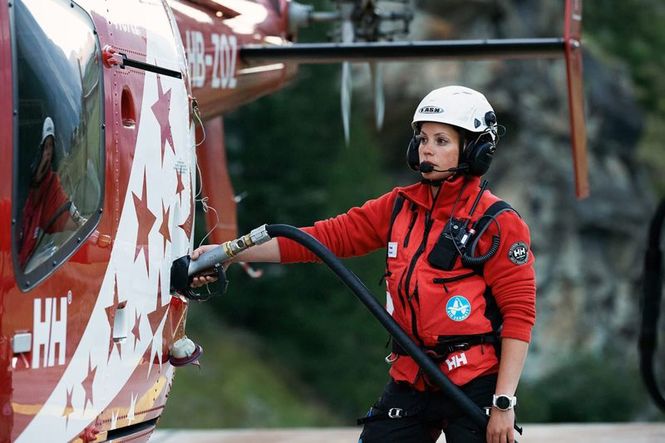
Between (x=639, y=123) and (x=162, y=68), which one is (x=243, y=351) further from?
(x=162, y=68)

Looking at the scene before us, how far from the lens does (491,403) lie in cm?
463

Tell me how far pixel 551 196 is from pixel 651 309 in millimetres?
28929

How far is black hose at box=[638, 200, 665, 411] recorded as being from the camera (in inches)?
318

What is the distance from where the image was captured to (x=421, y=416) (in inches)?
187

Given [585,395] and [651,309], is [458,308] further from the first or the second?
[585,395]

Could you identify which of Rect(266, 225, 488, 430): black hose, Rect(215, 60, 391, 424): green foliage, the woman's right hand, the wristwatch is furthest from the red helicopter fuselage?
Rect(215, 60, 391, 424): green foliage

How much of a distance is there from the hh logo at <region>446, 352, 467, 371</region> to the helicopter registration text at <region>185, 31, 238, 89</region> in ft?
9.49

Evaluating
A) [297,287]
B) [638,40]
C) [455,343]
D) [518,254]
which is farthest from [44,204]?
[638,40]

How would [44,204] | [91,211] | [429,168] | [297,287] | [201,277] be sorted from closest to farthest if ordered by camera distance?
[44,204]
[91,211]
[429,168]
[201,277]
[297,287]

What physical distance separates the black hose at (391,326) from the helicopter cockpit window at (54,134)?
2.56ft

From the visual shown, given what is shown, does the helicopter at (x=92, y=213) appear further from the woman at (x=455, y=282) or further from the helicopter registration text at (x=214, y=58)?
the helicopter registration text at (x=214, y=58)

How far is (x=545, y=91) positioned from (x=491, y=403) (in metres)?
34.4

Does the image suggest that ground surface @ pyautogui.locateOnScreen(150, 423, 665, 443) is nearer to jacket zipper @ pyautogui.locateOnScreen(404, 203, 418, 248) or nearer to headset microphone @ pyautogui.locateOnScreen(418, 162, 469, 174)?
jacket zipper @ pyautogui.locateOnScreen(404, 203, 418, 248)

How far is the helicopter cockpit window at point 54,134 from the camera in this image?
12.9ft
